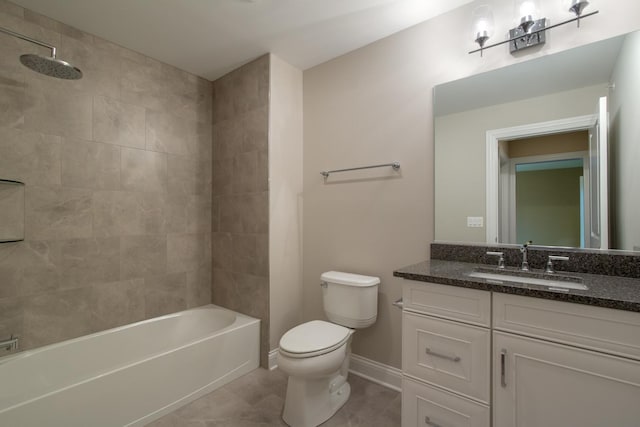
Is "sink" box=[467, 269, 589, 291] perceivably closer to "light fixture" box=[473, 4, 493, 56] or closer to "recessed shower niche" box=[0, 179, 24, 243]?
"light fixture" box=[473, 4, 493, 56]

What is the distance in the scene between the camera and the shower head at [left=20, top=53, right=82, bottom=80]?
142 centimetres

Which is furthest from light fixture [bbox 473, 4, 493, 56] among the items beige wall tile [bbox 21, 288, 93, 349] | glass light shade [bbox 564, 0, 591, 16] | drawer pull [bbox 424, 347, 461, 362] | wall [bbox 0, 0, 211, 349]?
beige wall tile [bbox 21, 288, 93, 349]

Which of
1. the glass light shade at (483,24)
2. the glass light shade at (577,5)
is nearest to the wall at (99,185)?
the glass light shade at (483,24)

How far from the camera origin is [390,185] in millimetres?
2059

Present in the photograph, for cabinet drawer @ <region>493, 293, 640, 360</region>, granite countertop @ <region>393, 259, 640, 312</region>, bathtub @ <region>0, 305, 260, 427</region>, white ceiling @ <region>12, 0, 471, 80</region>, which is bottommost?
bathtub @ <region>0, 305, 260, 427</region>

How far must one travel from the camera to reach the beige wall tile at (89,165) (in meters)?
1.97

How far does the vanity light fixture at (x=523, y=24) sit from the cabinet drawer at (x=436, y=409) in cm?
174

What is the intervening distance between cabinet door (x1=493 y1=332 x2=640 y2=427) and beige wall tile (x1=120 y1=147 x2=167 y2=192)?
8.20 feet

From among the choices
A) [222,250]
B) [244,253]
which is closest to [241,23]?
[244,253]

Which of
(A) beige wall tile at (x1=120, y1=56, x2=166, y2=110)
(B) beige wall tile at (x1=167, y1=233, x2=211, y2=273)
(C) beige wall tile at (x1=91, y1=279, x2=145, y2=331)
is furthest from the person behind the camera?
(B) beige wall tile at (x1=167, y1=233, x2=211, y2=273)

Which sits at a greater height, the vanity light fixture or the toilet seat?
the vanity light fixture

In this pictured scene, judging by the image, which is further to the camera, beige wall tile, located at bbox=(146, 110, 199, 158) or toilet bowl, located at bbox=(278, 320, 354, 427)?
beige wall tile, located at bbox=(146, 110, 199, 158)

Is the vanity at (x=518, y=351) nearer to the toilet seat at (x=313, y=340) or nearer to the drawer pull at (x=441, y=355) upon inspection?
the drawer pull at (x=441, y=355)

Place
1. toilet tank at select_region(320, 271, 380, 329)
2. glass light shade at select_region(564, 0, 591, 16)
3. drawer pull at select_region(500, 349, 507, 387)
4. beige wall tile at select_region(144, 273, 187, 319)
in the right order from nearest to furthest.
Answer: drawer pull at select_region(500, 349, 507, 387)
glass light shade at select_region(564, 0, 591, 16)
toilet tank at select_region(320, 271, 380, 329)
beige wall tile at select_region(144, 273, 187, 319)
